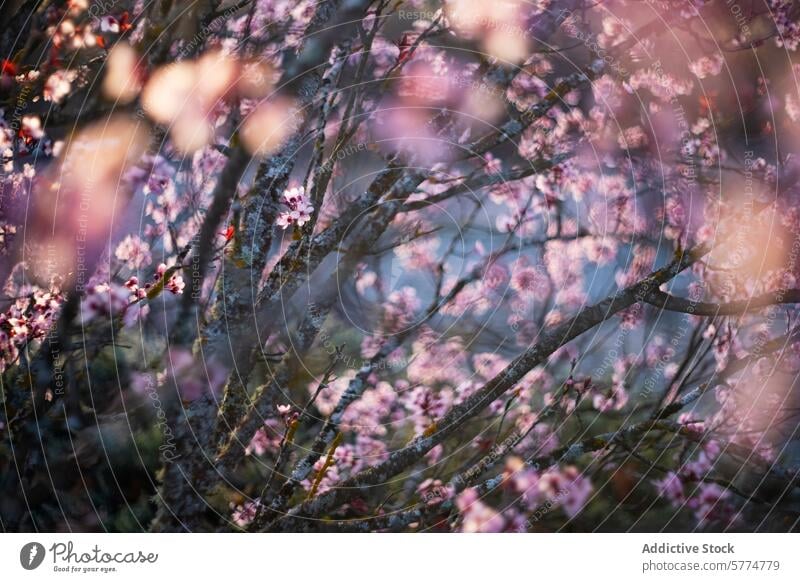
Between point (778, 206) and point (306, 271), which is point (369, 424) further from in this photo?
point (778, 206)

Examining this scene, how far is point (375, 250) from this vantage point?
119 centimetres

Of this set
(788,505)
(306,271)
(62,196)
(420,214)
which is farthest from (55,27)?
(788,505)

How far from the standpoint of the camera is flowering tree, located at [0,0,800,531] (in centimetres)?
118
